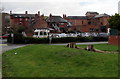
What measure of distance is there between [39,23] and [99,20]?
93.9 feet

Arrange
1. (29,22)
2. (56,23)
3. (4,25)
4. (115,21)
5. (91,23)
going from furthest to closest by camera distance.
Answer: (91,23) < (56,23) < (29,22) < (4,25) < (115,21)

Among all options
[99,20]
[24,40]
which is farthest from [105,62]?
[99,20]

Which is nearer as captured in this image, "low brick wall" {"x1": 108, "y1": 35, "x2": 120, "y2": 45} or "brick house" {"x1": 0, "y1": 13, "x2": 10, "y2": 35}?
"low brick wall" {"x1": 108, "y1": 35, "x2": 120, "y2": 45}

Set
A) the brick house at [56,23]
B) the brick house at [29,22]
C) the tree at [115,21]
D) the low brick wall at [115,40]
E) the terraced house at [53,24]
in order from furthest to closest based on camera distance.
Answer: the brick house at [56,23] → the terraced house at [53,24] → the brick house at [29,22] → the low brick wall at [115,40] → the tree at [115,21]

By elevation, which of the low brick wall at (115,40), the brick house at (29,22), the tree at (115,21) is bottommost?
the low brick wall at (115,40)

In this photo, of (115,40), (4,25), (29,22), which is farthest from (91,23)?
(115,40)

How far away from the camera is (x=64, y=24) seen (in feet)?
284

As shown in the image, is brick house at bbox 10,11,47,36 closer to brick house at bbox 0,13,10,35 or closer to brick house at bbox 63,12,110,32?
brick house at bbox 0,13,10,35

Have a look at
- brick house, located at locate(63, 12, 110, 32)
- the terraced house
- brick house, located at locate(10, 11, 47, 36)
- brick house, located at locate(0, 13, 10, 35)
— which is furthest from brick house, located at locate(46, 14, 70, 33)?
brick house, located at locate(0, 13, 10, 35)

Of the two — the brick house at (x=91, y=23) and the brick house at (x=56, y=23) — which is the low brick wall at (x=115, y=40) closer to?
the brick house at (x=91, y=23)

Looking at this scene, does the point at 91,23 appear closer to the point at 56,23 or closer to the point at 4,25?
the point at 56,23

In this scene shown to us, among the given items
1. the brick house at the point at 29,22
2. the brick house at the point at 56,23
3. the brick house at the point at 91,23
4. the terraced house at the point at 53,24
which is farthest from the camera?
the brick house at the point at 56,23

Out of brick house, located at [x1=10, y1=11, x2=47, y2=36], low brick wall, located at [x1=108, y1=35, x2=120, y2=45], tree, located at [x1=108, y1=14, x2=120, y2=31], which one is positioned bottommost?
low brick wall, located at [x1=108, y1=35, x2=120, y2=45]

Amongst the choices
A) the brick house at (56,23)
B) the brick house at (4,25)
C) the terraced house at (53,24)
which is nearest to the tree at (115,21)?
the terraced house at (53,24)
